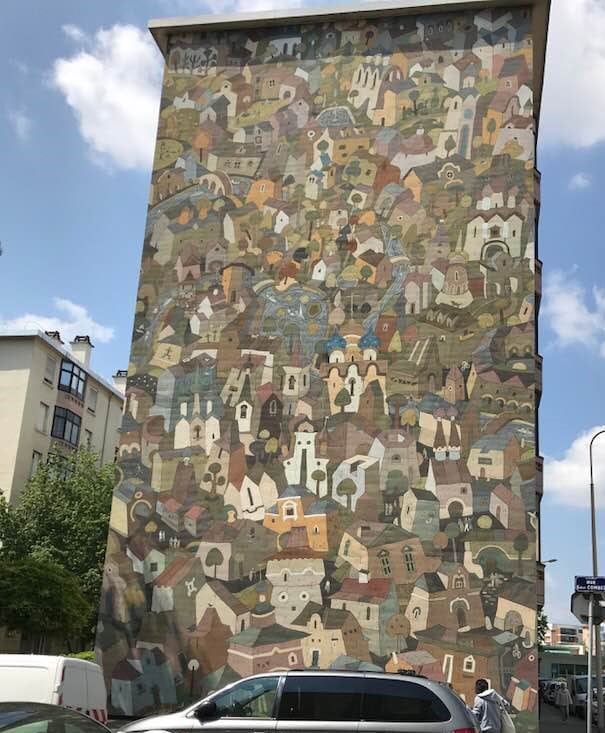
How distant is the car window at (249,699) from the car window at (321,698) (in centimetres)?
19

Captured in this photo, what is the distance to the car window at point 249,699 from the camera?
444 inches

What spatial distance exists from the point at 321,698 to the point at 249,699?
99 cm

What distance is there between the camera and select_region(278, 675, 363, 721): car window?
1116cm

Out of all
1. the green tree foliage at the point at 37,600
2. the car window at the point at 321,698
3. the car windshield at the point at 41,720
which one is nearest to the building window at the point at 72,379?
the green tree foliage at the point at 37,600

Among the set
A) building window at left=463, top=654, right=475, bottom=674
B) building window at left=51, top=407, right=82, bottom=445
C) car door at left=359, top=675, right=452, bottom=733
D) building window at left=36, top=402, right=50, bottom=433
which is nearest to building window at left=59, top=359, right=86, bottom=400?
building window at left=51, top=407, right=82, bottom=445

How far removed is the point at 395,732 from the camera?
10820 mm

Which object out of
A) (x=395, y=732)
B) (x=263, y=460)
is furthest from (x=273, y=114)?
(x=395, y=732)

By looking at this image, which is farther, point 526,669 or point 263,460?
point 263,460

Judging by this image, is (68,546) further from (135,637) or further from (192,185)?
(192,185)

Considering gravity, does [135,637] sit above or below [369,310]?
below

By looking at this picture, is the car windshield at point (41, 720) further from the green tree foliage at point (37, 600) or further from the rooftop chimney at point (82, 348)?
the rooftop chimney at point (82, 348)

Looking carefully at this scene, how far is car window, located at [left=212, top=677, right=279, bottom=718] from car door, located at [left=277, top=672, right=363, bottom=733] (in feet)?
0.60

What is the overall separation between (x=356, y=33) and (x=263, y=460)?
14.9 metres

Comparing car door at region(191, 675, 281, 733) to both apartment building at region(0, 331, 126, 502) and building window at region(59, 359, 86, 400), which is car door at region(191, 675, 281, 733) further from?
building window at region(59, 359, 86, 400)
